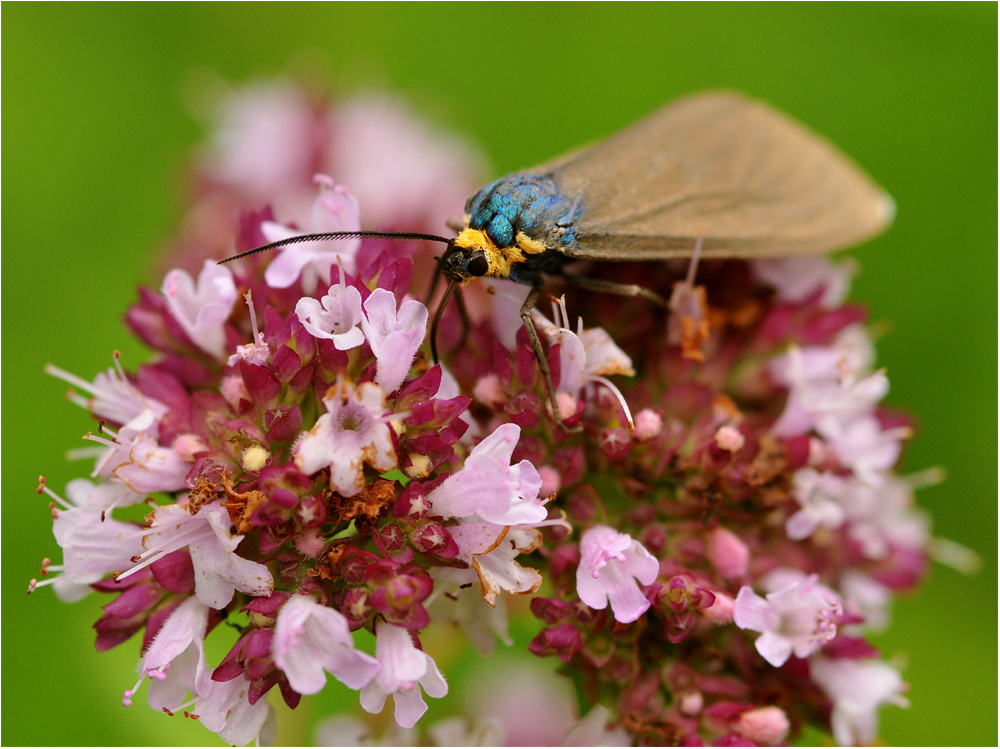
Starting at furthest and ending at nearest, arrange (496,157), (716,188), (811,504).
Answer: (496,157) → (716,188) → (811,504)

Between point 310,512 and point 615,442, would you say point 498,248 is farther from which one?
point 310,512

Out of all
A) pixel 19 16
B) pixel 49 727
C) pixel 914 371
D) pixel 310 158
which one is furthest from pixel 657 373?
pixel 19 16

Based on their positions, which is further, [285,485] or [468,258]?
[468,258]

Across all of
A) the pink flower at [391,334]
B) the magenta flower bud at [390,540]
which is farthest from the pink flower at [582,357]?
the magenta flower bud at [390,540]

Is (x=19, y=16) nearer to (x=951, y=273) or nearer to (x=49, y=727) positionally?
(x=49, y=727)

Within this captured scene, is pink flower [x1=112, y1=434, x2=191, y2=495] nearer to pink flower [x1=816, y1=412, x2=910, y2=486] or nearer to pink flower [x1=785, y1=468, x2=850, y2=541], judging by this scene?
pink flower [x1=785, y1=468, x2=850, y2=541]

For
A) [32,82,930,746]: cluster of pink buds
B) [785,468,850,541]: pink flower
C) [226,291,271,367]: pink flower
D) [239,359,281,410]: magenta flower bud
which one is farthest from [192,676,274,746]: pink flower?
[785,468,850,541]: pink flower

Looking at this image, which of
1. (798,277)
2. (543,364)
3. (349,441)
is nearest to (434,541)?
(349,441)
